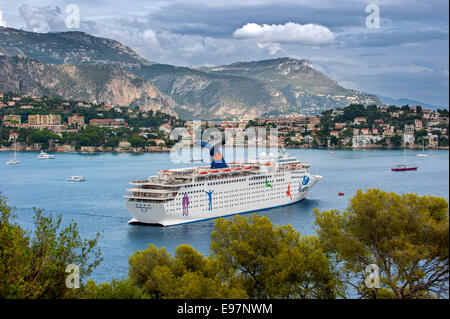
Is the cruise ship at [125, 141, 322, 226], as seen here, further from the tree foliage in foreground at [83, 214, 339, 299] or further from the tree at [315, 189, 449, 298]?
the tree at [315, 189, 449, 298]

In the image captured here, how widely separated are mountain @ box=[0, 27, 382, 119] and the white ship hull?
2537 inches

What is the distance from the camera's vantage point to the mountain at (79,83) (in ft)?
258

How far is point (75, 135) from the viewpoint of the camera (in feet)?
172

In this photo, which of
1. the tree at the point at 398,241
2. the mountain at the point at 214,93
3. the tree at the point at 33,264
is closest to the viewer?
the tree at the point at 33,264

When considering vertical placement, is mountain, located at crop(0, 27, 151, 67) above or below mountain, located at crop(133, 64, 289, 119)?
above

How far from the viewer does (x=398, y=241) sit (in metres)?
6.30

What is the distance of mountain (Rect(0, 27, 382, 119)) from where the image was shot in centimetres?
9219

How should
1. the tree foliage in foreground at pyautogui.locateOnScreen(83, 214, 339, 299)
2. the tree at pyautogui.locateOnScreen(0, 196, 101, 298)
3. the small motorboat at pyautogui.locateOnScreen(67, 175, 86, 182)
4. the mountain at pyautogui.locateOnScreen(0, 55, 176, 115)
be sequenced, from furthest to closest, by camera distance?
the mountain at pyautogui.locateOnScreen(0, 55, 176, 115) → the small motorboat at pyautogui.locateOnScreen(67, 175, 86, 182) → the tree foliage in foreground at pyautogui.locateOnScreen(83, 214, 339, 299) → the tree at pyautogui.locateOnScreen(0, 196, 101, 298)

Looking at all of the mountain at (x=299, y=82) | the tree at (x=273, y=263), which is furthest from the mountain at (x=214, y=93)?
the tree at (x=273, y=263)

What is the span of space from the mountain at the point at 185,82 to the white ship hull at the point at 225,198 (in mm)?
64432

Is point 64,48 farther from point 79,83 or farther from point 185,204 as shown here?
point 185,204

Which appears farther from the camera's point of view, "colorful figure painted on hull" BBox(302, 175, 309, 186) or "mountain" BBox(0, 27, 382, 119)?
"mountain" BBox(0, 27, 382, 119)

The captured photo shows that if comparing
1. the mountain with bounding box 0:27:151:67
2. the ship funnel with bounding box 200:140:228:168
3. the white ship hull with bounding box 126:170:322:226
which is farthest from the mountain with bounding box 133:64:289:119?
the ship funnel with bounding box 200:140:228:168

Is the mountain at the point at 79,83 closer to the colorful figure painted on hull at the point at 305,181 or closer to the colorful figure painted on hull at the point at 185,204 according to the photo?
the colorful figure painted on hull at the point at 305,181
